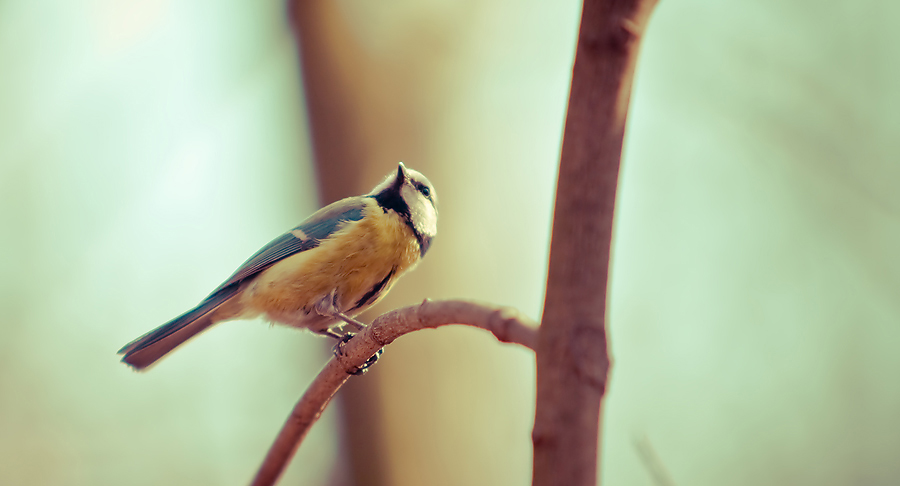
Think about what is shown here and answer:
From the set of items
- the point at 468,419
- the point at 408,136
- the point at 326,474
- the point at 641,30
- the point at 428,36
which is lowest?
the point at 326,474

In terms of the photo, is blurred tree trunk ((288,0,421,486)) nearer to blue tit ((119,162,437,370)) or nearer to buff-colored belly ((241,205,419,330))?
blue tit ((119,162,437,370))

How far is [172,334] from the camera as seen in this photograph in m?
2.00

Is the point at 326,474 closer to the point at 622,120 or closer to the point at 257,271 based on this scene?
the point at 257,271

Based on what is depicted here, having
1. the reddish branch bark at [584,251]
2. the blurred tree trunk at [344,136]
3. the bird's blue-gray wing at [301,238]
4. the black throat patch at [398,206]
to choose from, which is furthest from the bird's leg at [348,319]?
the reddish branch bark at [584,251]

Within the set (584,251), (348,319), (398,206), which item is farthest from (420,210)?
(584,251)

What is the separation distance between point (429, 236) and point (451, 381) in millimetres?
1179

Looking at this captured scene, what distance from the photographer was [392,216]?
2236mm

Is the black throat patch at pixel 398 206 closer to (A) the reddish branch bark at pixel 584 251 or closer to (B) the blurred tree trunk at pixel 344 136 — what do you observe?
(B) the blurred tree trunk at pixel 344 136

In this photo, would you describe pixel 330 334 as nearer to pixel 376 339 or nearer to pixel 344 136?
pixel 376 339

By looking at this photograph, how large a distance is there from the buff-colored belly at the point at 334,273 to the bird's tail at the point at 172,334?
125 mm

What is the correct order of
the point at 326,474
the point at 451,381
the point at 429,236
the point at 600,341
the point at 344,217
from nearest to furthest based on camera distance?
the point at 600,341, the point at 344,217, the point at 429,236, the point at 326,474, the point at 451,381

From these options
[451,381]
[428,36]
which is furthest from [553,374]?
[428,36]

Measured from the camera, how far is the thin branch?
2.36 ft

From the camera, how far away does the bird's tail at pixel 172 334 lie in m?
1.94
